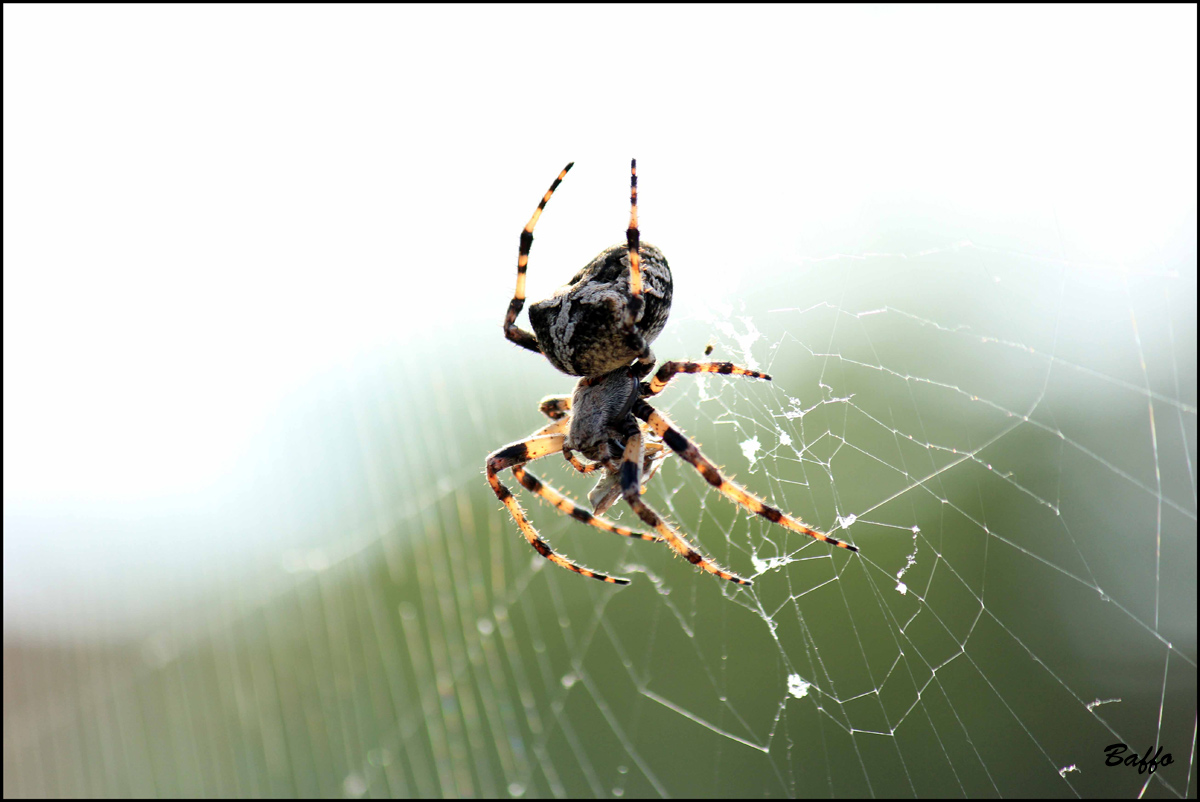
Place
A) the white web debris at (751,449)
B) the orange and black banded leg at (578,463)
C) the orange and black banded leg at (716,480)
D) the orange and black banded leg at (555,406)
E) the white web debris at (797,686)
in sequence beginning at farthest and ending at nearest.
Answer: the orange and black banded leg at (555,406) → the orange and black banded leg at (578,463) → the white web debris at (751,449) → the white web debris at (797,686) → the orange and black banded leg at (716,480)

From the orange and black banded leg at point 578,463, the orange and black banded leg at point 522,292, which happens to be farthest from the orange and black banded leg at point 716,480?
the orange and black banded leg at point 522,292

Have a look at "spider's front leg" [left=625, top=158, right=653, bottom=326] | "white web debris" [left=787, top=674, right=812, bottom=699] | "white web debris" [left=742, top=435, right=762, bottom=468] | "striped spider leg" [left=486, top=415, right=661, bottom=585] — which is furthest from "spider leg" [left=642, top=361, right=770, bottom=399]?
"white web debris" [left=787, top=674, right=812, bottom=699]

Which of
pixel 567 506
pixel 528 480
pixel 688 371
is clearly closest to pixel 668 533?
pixel 567 506

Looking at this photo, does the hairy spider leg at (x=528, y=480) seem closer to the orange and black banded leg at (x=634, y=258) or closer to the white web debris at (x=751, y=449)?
the white web debris at (x=751, y=449)

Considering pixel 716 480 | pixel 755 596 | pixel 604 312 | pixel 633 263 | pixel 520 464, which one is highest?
pixel 633 263

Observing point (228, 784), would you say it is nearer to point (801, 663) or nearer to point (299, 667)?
point (299, 667)

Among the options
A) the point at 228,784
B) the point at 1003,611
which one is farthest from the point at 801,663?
the point at 228,784

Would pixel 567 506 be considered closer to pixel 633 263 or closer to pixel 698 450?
pixel 698 450
